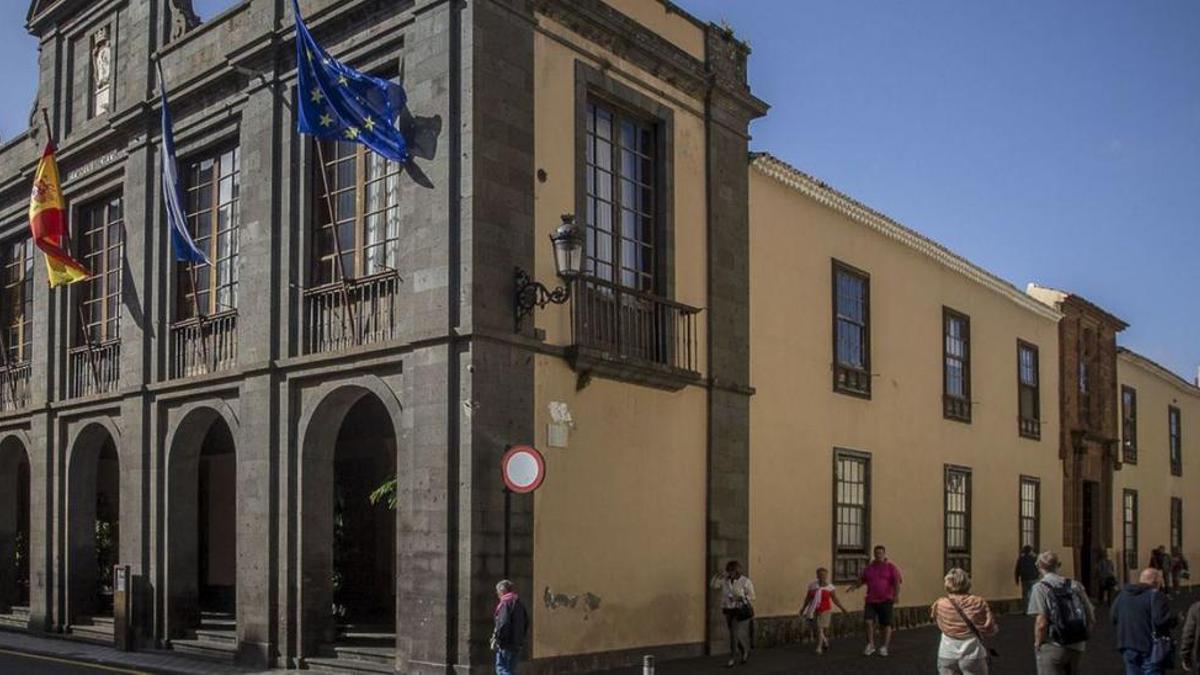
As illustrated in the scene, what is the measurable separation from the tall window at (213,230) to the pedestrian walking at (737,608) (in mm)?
7683

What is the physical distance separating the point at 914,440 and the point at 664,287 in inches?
341

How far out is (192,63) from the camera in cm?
1962

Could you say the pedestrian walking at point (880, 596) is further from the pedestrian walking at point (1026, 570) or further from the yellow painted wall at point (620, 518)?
the pedestrian walking at point (1026, 570)

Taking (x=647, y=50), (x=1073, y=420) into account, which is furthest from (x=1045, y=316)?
(x=647, y=50)

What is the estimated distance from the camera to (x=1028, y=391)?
1187 inches

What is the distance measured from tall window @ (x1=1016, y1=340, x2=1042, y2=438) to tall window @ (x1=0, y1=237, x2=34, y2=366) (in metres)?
20.2

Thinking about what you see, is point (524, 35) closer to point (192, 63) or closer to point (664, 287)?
point (664, 287)

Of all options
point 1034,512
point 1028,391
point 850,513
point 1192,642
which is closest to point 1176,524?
point 1034,512

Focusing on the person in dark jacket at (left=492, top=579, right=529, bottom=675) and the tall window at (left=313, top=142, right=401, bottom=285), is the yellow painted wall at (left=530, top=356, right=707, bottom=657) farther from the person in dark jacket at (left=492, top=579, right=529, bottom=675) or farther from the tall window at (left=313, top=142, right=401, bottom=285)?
the tall window at (left=313, top=142, right=401, bottom=285)

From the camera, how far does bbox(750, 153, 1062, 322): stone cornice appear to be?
68.0ft

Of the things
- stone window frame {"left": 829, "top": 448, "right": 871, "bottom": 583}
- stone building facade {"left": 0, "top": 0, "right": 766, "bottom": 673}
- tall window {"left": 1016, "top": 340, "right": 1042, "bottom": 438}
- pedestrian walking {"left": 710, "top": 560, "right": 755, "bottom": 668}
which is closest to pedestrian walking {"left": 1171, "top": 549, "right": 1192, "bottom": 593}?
tall window {"left": 1016, "top": 340, "right": 1042, "bottom": 438}

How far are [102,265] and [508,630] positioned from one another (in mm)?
12301

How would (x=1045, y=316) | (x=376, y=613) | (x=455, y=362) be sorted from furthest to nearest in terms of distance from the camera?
(x=1045, y=316) < (x=376, y=613) < (x=455, y=362)

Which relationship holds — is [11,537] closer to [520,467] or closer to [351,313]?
[351,313]
